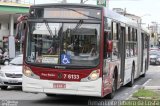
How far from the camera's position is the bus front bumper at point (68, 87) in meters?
12.8

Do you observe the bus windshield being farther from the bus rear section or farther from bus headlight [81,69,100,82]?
bus headlight [81,69,100,82]

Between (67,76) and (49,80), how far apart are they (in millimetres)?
549

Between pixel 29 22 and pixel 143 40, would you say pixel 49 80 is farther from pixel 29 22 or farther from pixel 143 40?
pixel 143 40

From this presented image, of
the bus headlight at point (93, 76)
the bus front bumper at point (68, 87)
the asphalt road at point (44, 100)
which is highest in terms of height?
the bus headlight at point (93, 76)

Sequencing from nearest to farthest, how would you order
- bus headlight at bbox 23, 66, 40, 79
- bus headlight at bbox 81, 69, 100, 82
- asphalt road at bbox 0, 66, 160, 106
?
bus headlight at bbox 81, 69, 100, 82 < bus headlight at bbox 23, 66, 40, 79 < asphalt road at bbox 0, 66, 160, 106

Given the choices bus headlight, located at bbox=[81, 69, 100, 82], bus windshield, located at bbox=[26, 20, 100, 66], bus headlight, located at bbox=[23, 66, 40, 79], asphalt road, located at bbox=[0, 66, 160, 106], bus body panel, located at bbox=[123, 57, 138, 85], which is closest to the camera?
bus headlight, located at bbox=[81, 69, 100, 82]

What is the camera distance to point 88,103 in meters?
14.1

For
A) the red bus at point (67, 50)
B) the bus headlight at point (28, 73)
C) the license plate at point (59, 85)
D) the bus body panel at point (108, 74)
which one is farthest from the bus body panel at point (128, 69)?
the bus headlight at point (28, 73)

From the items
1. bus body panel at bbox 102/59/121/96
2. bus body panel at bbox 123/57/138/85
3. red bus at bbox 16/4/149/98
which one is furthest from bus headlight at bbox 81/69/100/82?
bus body panel at bbox 123/57/138/85

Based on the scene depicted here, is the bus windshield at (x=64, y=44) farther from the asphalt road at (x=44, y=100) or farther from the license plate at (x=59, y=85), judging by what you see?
the asphalt road at (x=44, y=100)

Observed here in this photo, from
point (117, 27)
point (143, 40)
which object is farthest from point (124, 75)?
point (143, 40)

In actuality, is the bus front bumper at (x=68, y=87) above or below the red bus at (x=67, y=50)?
below

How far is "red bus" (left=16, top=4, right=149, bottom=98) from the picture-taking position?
1286 centimetres

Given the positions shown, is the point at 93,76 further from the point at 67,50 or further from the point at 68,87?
the point at 67,50
